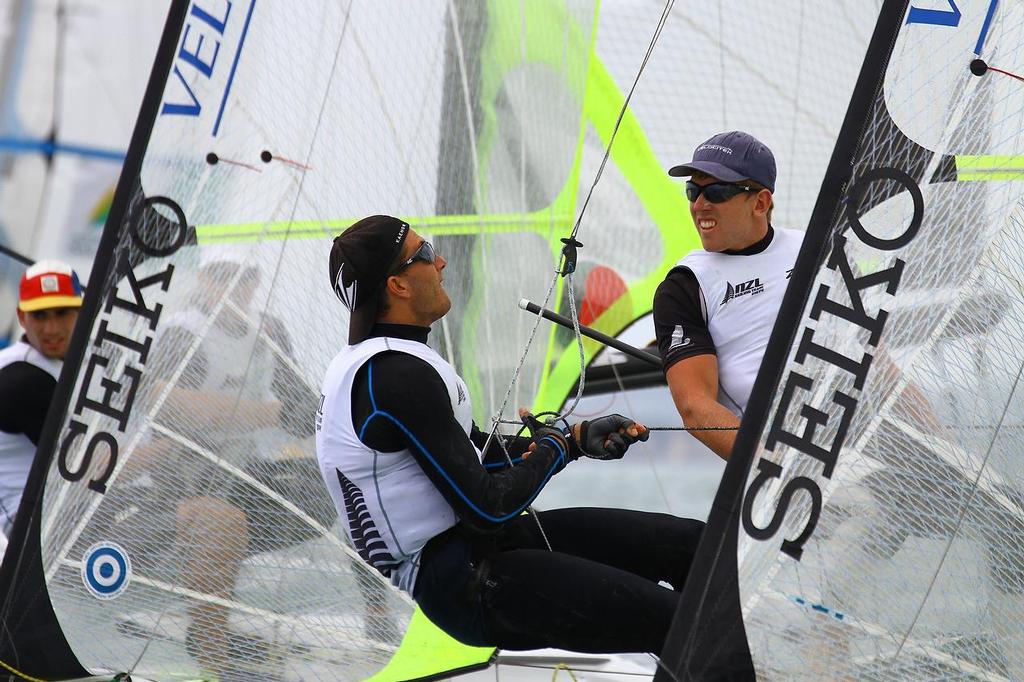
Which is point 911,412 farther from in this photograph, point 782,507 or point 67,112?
point 67,112

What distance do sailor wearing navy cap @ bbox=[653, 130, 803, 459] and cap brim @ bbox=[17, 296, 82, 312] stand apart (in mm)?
1477

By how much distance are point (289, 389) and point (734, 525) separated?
4.28ft

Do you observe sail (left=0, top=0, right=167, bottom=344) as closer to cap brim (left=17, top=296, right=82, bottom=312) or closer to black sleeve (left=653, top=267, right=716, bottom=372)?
cap brim (left=17, top=296, right=82, bottom=312)

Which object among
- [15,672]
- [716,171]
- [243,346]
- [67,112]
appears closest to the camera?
[716,171]

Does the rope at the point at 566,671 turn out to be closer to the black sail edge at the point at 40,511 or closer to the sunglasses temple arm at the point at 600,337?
the sunglasses temple arm at the point at 600,337

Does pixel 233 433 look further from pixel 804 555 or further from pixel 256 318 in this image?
pixel 804 555

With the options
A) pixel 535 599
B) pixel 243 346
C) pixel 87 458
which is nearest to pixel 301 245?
pixel 243 346

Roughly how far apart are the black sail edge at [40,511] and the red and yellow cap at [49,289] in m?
0.47

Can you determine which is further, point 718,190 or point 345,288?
point 718,190

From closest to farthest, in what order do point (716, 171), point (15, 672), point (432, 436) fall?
1. point (432, 436)
2. point (716, 171)
3. point (15, 672)

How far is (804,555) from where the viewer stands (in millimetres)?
1494

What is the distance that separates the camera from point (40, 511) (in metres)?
2.39

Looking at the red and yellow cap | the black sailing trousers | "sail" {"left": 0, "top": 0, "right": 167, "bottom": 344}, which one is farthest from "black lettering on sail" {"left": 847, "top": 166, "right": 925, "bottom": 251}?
"sail" {"left": 0, "top": 0, "right": 167, "bottom": 344}

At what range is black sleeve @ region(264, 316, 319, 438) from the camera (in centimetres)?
260
